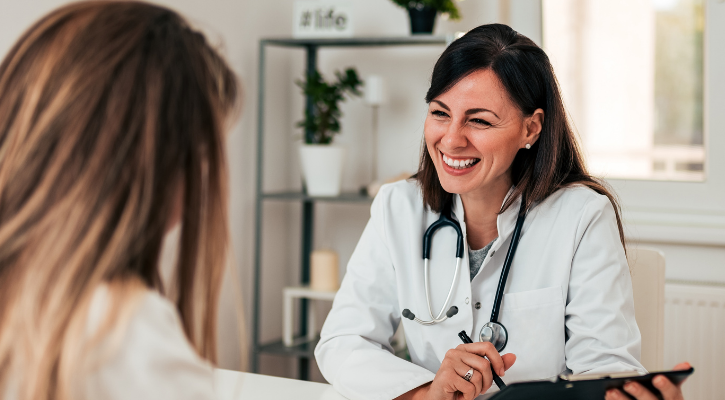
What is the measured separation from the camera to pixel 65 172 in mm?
597

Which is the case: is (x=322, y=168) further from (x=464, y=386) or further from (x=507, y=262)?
(x=464, y=386)

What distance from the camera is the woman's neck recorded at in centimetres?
142

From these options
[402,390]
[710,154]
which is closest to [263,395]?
[402,390]

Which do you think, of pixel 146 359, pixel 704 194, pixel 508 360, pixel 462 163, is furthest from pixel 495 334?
pixel 704 194

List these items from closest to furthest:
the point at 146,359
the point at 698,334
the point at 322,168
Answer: the point at 146,359 → the point at 698,334 → the point at 322,168

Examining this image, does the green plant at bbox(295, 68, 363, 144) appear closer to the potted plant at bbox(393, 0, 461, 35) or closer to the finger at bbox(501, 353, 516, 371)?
the potted plant at bbox(393, 0, 461, 35)

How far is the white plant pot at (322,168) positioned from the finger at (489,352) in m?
1.52

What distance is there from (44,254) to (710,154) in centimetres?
234

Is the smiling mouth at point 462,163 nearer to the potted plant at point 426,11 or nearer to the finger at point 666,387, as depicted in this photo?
the finger at point 666,387

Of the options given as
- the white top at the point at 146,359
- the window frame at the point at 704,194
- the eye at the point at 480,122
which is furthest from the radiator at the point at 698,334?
the white top at the point at 146,359

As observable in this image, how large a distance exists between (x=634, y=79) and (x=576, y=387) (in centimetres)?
190

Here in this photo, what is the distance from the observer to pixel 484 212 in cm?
142

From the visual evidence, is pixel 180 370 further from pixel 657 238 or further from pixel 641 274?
pixel 657 238

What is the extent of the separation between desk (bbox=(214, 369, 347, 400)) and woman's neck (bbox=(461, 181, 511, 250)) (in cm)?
44
